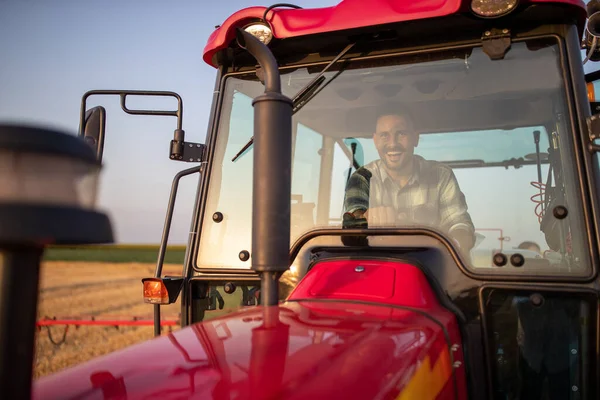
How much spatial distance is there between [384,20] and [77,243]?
1.70 meters

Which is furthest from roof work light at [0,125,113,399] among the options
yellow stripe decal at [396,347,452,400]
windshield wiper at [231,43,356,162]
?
windshield wiper at [231,43,356,162]

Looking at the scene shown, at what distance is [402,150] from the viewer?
204 centimetres

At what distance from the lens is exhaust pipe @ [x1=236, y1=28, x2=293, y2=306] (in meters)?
1.23

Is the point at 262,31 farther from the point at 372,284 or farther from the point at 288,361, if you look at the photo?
the point at 288,361

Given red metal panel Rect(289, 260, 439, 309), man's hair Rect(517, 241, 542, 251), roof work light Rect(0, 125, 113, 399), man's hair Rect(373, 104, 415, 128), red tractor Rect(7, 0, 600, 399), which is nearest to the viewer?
roof work light Rect(0, 125, 113, 399)

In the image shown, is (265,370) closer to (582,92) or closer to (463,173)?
(463,173)

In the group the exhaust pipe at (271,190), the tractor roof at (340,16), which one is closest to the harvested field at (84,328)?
the exhaust pipe at (271,190)

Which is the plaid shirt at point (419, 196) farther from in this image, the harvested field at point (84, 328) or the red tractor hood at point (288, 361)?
the harvested field at point (84, 328)

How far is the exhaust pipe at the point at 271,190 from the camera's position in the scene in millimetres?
1232

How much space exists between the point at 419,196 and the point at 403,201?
7 cm

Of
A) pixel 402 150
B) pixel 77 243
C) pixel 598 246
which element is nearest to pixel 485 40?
pixel 402 150

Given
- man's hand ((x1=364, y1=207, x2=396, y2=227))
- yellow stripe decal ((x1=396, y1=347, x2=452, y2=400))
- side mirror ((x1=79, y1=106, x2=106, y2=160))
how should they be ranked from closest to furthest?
yellow stripe decal ((x1=396, y1=347, x2=452, y2=400)), side mirror ((x1=79, y1=106, x2=106, y2=160)), man's hand ((x1=364, y1=207, x2=396, y2=227))

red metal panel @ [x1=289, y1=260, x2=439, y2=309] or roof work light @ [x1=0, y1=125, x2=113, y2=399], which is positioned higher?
roof work light @ [x1=0, y1=125, x2=113, y2=399]

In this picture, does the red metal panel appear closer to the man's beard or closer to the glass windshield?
the glass windshield
